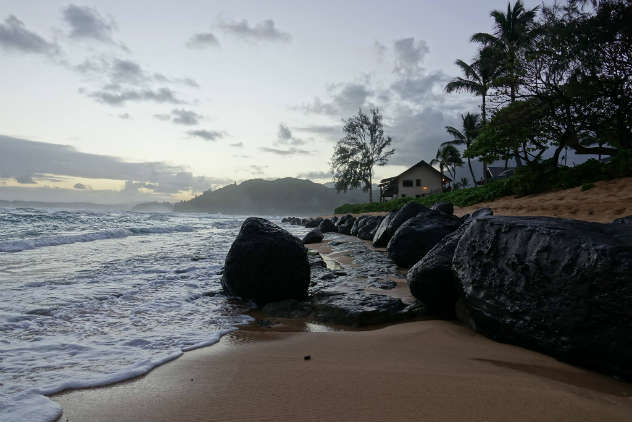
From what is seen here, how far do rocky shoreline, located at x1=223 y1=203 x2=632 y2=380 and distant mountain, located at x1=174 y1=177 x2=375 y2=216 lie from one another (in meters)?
163

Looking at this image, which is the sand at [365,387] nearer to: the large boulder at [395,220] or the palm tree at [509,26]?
the large boulder at [395,220]

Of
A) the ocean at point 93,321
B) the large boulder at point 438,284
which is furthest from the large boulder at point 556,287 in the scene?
the ocean at point 93,321

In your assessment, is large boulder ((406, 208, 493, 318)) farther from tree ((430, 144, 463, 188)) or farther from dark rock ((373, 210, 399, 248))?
tree ((430, 144, 463, 188))

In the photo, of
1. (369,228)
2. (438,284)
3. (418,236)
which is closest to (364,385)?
(438,284)

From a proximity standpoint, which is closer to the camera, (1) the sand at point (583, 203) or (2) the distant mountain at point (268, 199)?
(1) the sand at point (583, 203)

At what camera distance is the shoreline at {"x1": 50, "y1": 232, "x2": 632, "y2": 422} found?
174cm

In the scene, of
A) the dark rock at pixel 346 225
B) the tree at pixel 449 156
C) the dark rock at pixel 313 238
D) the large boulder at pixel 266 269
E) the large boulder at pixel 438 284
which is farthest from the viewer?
the tree at pixel 449 156

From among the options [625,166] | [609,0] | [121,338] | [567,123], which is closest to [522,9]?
[609,0]

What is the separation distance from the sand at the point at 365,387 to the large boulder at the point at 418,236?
366cm

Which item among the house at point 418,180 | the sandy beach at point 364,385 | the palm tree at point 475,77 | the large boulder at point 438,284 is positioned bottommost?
the sandy beach at point 364,385

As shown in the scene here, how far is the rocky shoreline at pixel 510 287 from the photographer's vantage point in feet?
7.11

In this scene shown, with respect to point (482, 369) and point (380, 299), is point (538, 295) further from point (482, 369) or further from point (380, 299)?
point (380, 299)

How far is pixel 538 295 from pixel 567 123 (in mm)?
13919

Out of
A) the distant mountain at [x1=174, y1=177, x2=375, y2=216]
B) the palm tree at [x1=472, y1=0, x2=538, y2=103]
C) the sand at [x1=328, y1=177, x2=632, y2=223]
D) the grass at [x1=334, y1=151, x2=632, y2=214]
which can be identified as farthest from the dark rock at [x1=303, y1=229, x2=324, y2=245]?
the distant mountain at [x1=174, y1=177, x2=375, y2=216]
